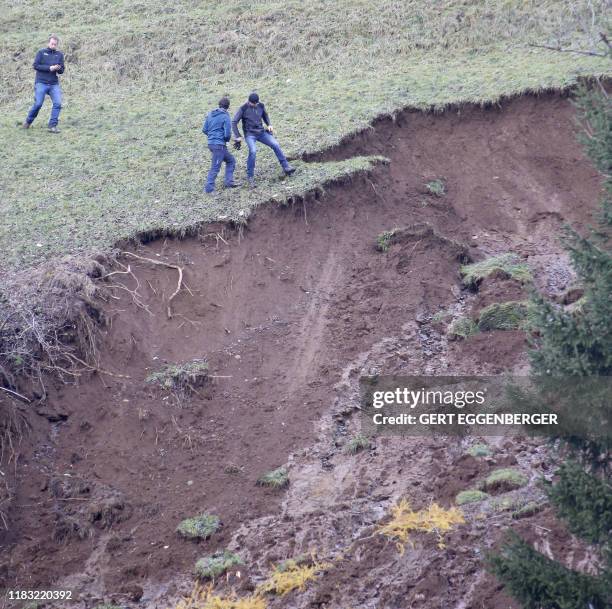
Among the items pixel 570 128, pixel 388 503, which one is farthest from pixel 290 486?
pixel 570 128

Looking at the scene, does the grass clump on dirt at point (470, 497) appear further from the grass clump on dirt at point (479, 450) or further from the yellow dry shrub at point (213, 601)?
the yellow dry shrub at point (213, 601)

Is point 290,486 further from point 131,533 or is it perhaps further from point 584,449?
point 584,449

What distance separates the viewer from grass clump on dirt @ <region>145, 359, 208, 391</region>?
12.9 meters

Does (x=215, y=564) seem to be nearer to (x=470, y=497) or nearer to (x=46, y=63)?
(x=470, y=497)

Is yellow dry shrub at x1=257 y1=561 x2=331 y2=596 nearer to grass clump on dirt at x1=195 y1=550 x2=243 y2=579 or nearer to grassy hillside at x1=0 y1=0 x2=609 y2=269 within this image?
grass clump on dirt at x1=195 y1=550 x2=243 y2=579

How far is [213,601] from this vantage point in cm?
1009

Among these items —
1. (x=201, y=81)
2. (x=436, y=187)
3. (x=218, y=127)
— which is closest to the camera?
(x=218, y=127)

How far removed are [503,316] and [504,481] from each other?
11.7ft

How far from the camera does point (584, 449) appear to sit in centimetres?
803

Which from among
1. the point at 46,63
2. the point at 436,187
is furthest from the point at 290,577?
the point at 46,63

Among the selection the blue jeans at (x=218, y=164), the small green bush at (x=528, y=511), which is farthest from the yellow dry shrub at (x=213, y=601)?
the blue jeans at (x=218, y=164)

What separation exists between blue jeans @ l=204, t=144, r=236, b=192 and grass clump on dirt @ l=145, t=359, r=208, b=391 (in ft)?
12.8

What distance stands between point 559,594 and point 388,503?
363 centimetres

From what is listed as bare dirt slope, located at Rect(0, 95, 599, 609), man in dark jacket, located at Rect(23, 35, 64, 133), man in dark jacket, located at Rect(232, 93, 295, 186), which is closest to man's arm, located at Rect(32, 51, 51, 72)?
man in dark jacket, located at Rect(23, 35, 64, 133)
